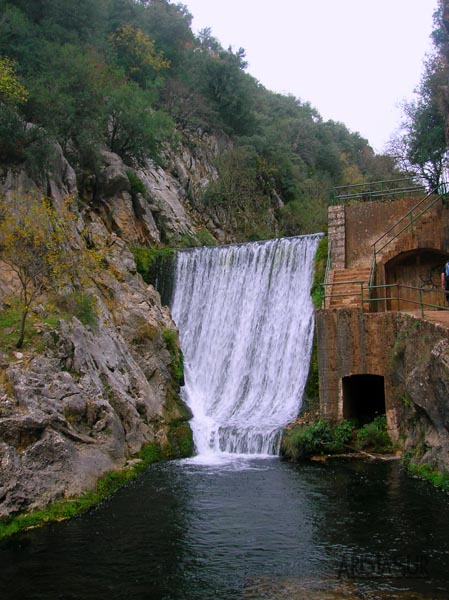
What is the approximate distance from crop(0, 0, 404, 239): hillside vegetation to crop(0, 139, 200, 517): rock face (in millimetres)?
1977

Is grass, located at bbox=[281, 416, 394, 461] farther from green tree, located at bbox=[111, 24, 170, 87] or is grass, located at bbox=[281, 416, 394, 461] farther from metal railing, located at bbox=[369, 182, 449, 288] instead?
green tree, located at bbox=[111, 24, 170, 87]

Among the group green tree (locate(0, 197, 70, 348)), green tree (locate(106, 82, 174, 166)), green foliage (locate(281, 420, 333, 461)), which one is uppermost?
green tree (locate(106, 82, 174, 166))

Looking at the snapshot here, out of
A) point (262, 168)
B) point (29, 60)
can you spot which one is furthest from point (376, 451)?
point (262, 168)

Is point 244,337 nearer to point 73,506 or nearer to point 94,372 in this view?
point 94,372

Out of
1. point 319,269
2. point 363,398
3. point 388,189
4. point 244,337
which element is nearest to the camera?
point 363,398

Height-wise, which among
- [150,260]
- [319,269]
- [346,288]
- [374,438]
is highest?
[150,260]

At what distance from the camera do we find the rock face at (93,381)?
12.1m

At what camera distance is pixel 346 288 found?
20750 mm

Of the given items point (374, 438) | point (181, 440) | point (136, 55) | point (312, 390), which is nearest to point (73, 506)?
point (181, 440)

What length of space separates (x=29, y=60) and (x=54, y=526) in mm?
24869

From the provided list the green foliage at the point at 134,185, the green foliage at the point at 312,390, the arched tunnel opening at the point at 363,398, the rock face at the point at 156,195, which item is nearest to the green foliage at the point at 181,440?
the green foliage at the point at 312,390

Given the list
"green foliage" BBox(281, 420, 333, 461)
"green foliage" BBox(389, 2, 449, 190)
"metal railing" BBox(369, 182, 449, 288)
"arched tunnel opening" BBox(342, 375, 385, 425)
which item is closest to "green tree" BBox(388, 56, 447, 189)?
"green foliage" BBox(389, 2, 449, 190)

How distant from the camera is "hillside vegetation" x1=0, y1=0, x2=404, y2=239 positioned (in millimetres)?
24656

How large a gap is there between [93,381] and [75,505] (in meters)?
4.28
